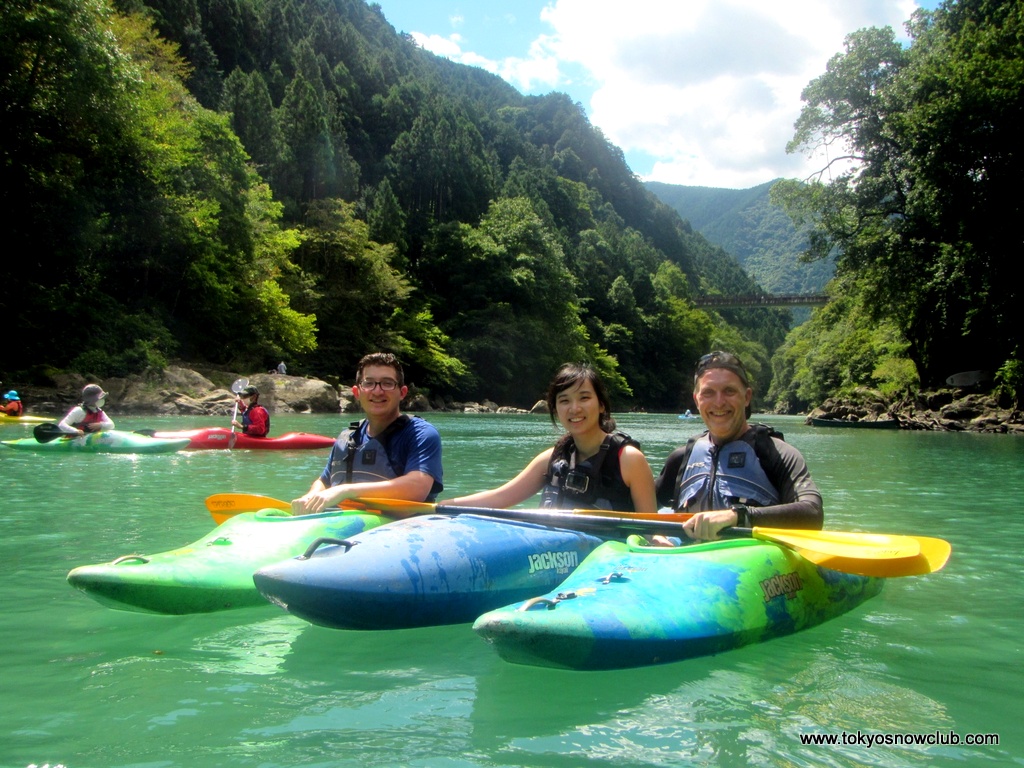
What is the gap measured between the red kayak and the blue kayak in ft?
29.8

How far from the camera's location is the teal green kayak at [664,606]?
2.53 metres

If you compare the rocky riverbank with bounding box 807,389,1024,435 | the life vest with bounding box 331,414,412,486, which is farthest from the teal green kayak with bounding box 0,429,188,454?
the rocky riverbank with bounding box 807,389,1024,435

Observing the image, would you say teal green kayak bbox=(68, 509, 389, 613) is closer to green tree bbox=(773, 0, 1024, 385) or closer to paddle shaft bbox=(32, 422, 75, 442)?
paddle shaft bbox=(32, 422, 75, 442)

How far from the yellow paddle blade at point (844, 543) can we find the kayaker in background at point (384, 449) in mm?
1771

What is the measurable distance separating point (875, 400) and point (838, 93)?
37.5 feet

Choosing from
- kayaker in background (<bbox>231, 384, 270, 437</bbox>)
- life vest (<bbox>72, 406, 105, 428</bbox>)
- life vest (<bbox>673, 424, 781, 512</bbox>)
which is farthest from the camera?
kayaker in background (<bbox>231, 384, 270, 437</bbox>)

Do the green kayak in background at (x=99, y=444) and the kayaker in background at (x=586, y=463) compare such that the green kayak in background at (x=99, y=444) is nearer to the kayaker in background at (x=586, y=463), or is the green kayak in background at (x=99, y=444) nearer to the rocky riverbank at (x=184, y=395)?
the rocky riverbank at (x=184, y=395)

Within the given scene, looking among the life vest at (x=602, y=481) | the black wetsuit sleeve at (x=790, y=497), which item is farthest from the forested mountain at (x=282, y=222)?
the black wetsuit sleeve at (x=790, y=497)

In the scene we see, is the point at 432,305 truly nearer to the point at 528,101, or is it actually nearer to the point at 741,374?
the point at 741,374

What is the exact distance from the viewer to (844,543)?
3459mm

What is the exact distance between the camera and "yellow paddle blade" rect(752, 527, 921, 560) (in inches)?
129

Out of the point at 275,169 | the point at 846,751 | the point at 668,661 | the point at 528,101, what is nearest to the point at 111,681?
the point at 668,661

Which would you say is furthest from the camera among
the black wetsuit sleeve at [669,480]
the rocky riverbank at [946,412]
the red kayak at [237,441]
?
the rocky riverbank at [946,412]

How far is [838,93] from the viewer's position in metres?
23.5
